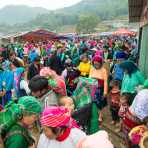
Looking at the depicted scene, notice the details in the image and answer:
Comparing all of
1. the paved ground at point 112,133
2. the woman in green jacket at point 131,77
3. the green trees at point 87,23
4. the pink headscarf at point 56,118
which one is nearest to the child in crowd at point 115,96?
the paved ground at point 112,133

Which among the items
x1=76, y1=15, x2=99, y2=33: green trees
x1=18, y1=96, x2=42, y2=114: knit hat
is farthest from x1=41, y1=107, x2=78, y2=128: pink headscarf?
x1=76, y1=15, x2=99, y2=33: green trees

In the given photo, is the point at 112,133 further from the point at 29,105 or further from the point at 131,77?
the point at 29,105

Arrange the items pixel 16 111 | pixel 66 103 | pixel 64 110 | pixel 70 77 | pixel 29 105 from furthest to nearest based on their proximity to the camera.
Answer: pixel 70 77, pixel 66 103, pixel 29 105, pixel 16 111, pixel 64 110

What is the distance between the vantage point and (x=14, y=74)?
877cm

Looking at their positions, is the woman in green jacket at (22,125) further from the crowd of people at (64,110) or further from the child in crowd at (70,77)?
the child in crowd at (70,77)

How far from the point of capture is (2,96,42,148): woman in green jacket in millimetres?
3844

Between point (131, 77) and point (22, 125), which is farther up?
point (22, 125)

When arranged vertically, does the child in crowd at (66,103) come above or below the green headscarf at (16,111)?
below

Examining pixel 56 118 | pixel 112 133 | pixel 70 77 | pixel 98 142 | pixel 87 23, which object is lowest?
pixel 87 23

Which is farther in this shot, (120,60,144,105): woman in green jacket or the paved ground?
(120,60,144,105): woman in green jacket

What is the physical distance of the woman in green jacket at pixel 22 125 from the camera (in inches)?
151

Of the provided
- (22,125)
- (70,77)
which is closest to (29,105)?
(22,125)

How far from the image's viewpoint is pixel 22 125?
13.2ft

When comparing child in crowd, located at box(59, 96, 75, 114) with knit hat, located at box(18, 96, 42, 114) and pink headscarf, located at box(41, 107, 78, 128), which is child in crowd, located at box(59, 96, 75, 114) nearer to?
knit hat, located at box(18, 96, 42, 114)
